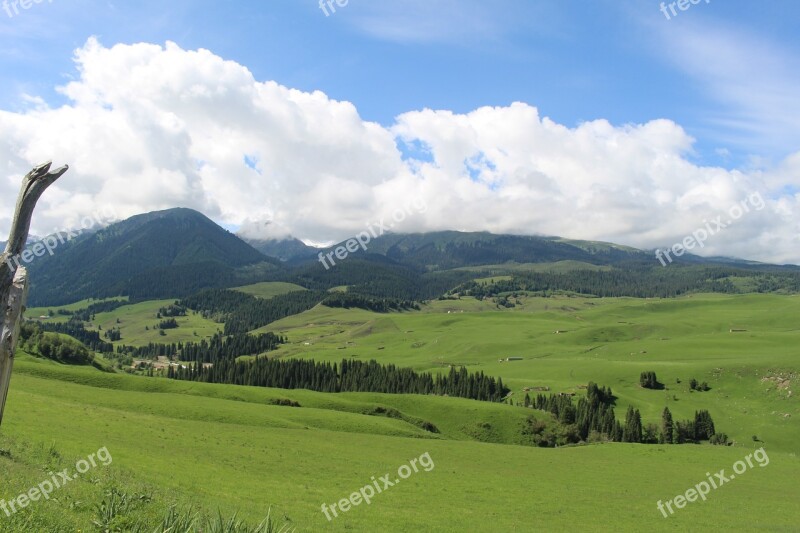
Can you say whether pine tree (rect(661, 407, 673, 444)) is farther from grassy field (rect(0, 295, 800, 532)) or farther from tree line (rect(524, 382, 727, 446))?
grassy field (rect(0, 295, 800, 532))

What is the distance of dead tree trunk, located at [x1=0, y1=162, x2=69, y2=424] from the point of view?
937 cm

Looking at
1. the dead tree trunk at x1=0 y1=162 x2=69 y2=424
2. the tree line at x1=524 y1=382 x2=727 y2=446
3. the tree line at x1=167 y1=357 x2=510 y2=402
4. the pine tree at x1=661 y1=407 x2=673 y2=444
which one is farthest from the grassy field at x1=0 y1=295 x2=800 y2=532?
the tree line at x1=167 y1=357 x2=510 y2=402

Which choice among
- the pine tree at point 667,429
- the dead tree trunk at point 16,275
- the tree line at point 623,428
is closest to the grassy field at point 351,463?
the dead tree trunk at point 16,275

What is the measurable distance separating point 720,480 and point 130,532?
74.3 metres

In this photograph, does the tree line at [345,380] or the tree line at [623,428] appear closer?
the tree line at [623,428]

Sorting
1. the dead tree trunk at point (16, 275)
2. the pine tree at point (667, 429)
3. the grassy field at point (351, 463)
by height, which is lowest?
the pine tree at point (667, 429)

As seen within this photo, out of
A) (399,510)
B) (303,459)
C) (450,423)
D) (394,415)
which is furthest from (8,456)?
(450,423)

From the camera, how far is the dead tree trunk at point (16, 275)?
30.7 ft

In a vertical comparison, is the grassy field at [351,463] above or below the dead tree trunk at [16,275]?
below

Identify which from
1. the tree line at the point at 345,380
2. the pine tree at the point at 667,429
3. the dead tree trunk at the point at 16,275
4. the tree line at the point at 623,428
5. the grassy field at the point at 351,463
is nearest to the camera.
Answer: the dead tree trunk at the point at 16,275

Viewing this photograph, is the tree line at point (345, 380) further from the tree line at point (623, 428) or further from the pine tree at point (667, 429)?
the pine tree at point (667, 429)

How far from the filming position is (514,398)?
495 ft

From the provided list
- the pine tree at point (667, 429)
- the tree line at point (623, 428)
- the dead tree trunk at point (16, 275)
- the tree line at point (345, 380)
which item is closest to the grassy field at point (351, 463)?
the dead tree trunk at point (16, 275)

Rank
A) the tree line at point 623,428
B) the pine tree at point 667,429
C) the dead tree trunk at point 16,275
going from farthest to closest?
the pine tree at point 667,429 < the tree line at point 623,428 < the dead tree trunk at point 16,275
